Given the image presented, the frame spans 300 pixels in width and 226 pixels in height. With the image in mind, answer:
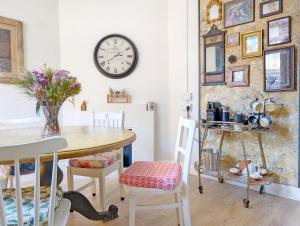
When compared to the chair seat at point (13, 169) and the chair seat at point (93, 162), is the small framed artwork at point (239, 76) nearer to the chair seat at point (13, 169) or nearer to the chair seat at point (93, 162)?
the chair seat at point (93, 162)

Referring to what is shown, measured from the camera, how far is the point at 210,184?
275 centimetres

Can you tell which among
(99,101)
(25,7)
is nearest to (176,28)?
(99,101)

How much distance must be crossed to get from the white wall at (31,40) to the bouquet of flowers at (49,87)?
1545 millimetres

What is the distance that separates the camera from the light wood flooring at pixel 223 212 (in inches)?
74.7

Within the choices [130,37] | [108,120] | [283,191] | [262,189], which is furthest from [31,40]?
[283,191]

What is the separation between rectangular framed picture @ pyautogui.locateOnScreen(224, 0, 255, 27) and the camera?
8.13ft

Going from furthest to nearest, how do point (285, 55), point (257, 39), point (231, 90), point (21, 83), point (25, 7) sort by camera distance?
1. point (25, 7)
2. point (231, 90)
3. point (257, 39)
4. point (285, 55)
5. point (21, 83)

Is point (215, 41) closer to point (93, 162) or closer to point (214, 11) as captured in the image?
point (214, 11)

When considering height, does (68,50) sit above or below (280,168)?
above

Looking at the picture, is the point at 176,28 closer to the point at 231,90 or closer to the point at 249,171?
the point at 231,90

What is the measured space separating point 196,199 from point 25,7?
3013mm

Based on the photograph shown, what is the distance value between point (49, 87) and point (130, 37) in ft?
6.58

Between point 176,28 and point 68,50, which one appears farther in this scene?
point 68,50

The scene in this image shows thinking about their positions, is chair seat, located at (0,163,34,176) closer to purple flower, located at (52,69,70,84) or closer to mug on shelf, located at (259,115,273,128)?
purple flower, located at (52,69,70,84)
